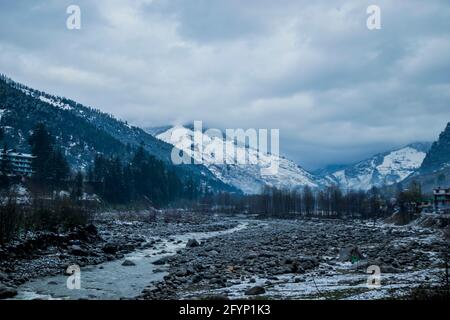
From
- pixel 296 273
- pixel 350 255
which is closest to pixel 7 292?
pixel 296 273

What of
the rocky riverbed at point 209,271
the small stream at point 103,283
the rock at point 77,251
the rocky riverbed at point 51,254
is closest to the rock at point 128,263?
the rocky riverbed at point 209,271

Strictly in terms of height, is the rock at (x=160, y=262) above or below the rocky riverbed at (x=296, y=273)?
below

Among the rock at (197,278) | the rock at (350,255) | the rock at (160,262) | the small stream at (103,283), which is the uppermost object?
the rock at (350,255)

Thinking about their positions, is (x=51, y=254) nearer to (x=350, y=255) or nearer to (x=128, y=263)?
(x=128, y=263)

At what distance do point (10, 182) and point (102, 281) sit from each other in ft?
263

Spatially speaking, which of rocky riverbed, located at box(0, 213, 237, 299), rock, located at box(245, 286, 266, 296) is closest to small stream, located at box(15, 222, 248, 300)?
rocky riverbed, located at box(0, 213, 237, 299)

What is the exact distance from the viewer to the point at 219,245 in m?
47.2

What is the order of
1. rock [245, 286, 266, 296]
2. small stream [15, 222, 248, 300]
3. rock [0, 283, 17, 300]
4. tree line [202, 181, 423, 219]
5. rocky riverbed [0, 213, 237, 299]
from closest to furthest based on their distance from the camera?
rock [245, 286, 266, 296], rock [0, 283, 17, 300], small stream [15, 222, 248, 300], rocky riverbed [0, 213, 237, 299], tree line [202, 181, 423, 219]

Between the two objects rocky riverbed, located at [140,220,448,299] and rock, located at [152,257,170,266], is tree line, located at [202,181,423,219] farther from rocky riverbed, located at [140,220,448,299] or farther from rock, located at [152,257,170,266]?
rock, located at [152,257,170,266]

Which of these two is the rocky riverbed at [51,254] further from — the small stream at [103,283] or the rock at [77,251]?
the small stream at [103,283]

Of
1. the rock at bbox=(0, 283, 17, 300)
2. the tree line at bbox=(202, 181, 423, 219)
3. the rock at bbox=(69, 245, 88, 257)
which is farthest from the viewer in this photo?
the tree line at bbox=(202, 181, 423, 219)

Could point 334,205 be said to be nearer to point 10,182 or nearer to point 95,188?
point 95,188
